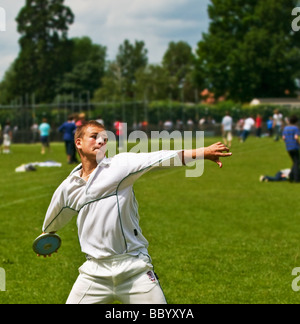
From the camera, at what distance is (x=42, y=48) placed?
348ft

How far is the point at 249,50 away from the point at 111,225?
84906 millimetres

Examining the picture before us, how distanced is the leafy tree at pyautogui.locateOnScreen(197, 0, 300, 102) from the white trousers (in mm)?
83174

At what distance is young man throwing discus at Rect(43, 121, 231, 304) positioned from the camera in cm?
485

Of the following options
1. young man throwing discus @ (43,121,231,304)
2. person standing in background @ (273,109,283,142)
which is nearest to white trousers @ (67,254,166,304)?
young man throwing discus @ (43,121,231,304)

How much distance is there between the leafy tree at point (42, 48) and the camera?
105m

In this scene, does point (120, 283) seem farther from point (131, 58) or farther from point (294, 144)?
point (131, 58)

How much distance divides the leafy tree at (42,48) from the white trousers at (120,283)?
101605mm

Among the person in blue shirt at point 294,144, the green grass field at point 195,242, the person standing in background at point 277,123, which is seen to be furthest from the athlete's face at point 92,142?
the person standing in background at point 277,123

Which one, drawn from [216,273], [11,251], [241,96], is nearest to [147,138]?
[216,273]

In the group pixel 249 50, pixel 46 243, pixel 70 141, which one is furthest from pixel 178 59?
pixel 46 243

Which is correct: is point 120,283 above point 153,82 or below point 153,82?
below

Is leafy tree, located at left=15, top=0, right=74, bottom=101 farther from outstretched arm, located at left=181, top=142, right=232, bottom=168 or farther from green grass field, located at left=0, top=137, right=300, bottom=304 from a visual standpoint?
outstretched arm, located at left=181, top=142, right=232, bottom=168

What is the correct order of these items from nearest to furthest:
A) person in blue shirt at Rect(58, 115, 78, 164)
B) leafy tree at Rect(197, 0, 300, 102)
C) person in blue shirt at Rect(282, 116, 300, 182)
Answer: person in blue shirt at Rect(282, 116, 300, 182) < person in blue shirt at Rect(58, 115, 78, 164) < leafy tree at Rect(197, 0, 300, 102)
